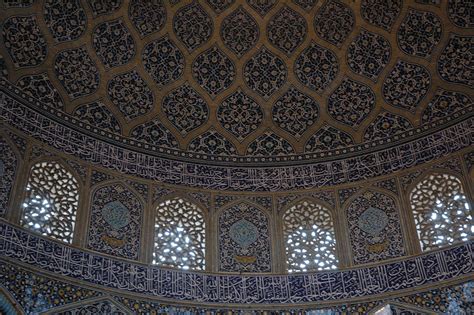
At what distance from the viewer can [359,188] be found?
43.5ft

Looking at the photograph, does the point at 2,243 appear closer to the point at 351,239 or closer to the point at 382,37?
the point at 351,239

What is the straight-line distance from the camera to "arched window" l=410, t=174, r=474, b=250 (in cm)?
1216

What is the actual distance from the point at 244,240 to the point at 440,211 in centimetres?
314

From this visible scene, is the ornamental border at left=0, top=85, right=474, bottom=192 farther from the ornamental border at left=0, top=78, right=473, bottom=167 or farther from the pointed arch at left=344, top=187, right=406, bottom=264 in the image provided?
the pointed arch at left=344, top=187, right=406, bottom=264

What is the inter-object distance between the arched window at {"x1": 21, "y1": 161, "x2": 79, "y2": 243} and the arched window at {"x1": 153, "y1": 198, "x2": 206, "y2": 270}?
4.64ft

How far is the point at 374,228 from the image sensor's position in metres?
12.8

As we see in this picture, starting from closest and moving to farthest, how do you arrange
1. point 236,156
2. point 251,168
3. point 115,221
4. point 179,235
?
point 115,221 → point 179,235 → point 251,168 → point 236,156

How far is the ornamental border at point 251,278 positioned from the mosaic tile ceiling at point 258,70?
8.13 feet

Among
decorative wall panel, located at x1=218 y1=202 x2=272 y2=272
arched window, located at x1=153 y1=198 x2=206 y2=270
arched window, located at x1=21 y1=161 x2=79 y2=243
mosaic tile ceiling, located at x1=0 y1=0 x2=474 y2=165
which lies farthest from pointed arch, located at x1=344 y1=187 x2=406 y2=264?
arched window, located at x1=21 y1=161 x2=79 y2=243

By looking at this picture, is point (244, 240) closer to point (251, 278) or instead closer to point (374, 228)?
point (251, 278)

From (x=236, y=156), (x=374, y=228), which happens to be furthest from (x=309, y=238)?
(x=236, y=156)

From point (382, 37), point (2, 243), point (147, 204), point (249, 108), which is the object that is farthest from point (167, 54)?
point (2, 243)

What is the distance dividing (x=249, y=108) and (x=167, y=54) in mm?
1746

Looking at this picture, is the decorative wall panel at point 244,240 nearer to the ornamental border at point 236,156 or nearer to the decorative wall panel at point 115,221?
the ornamental border at point 236,156
